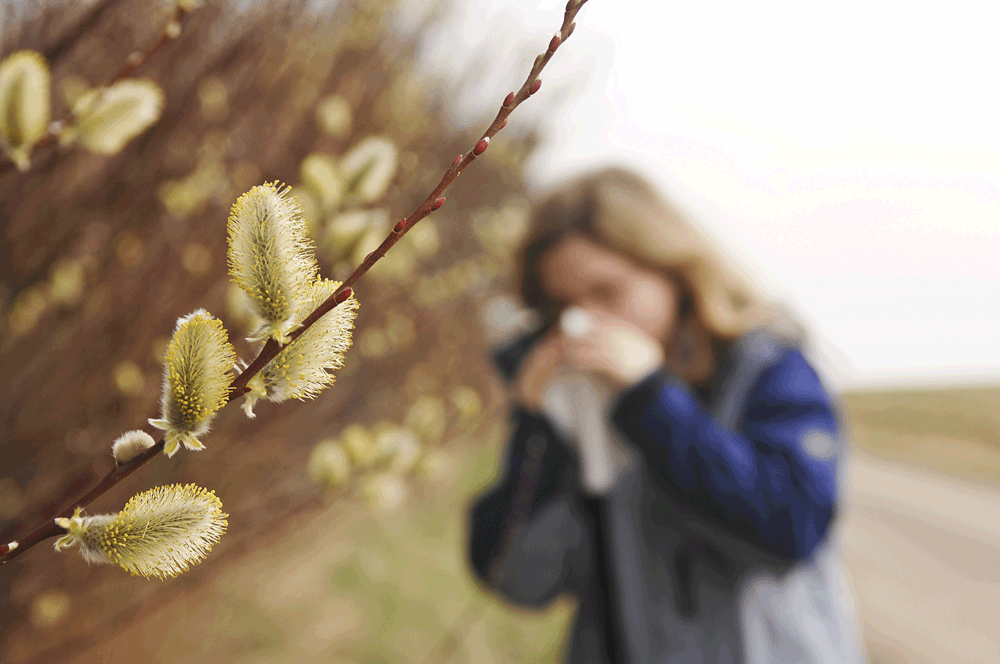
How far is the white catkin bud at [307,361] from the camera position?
0.15 m

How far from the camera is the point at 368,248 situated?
285mm

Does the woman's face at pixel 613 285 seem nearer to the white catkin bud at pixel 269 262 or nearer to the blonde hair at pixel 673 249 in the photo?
the blonde hair at pixel 673 249

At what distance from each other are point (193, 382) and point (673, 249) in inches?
31.5

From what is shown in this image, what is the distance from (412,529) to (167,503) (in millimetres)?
1633

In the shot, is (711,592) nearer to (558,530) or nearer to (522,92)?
(558,530)

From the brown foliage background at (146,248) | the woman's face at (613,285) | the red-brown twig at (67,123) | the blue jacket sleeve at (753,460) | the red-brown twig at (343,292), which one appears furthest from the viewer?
the woman's face at (613,285)

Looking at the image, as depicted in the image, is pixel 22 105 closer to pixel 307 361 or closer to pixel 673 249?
pixel 307 361

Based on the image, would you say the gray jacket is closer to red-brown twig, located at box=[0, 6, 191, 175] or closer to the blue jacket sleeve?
the blue jacket sleeve

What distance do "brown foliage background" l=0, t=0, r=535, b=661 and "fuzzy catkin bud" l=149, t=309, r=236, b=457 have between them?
0.74 ft

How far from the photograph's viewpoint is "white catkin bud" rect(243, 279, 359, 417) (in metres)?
0.15

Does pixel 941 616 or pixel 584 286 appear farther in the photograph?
pixel 941 616

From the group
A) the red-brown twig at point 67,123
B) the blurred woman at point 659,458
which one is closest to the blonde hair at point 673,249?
the blurred woman at point 659,458

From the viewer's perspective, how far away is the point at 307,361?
Result: 15 cm

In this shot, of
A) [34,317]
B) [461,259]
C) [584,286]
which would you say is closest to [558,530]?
[584,286]
